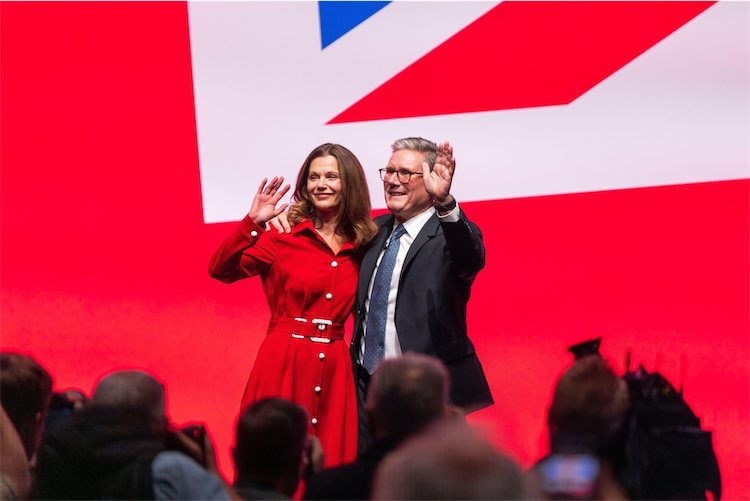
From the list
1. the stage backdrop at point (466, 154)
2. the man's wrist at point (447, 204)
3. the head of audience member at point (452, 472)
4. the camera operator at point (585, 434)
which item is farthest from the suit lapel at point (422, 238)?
the head of audience member at point (452, 472)

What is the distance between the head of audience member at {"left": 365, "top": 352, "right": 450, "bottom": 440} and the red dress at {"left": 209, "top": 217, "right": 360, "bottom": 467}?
3.62ft

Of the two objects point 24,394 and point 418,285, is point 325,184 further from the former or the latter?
point 24,394

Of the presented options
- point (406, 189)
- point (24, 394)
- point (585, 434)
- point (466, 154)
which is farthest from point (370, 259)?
point (585, 434)

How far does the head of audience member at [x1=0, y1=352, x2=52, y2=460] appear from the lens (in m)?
2.86

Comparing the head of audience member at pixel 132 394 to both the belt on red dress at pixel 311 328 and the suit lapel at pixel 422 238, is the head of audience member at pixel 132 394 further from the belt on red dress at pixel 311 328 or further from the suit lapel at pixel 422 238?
the suit lapel at pixel 422 238

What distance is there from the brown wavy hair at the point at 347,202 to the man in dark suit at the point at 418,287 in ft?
0.22

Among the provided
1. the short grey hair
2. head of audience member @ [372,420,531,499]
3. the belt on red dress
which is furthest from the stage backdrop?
head of audience member @ [372,420,531,499]

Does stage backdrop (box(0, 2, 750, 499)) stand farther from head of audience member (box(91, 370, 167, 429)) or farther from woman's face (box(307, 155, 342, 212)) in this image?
head of audience member (box(91, 370, 167, 429))

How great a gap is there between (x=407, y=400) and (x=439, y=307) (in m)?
1.09

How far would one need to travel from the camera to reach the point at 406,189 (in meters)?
3.62

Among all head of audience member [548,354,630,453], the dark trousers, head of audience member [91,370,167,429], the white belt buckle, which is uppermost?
the white belt buckle

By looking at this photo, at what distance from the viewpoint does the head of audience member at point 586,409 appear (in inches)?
96.7

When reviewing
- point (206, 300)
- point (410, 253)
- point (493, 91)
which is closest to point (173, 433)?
point (410, 253)

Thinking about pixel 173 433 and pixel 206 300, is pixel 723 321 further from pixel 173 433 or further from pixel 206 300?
pixel 173 433
